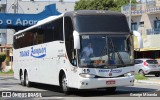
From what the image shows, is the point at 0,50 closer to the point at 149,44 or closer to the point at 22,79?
the point at 149,44

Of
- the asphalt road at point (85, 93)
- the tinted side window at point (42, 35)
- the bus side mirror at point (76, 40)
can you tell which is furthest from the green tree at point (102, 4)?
the bus side mirror at point (76, 40)

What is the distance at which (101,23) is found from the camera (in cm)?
1844

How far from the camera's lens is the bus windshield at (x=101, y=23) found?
1810cm

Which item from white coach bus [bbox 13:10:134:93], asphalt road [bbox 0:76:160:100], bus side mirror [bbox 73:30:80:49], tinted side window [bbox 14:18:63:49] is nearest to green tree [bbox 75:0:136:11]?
tinted side window [bbox 14:18:63:49]

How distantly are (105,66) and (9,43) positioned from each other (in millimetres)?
77053

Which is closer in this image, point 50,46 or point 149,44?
point 50,46

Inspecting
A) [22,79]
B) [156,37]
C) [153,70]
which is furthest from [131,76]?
[156,37]

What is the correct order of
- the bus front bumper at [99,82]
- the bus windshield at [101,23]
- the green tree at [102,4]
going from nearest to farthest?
the bus front bumper at [99,82] → the bus windshield at [101,23] → the green tree at [102,4]

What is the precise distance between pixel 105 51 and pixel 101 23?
1.32 metres

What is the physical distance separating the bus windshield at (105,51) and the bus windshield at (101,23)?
0.34 meters

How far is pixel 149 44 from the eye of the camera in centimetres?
5069

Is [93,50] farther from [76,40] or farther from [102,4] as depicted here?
[102,4]

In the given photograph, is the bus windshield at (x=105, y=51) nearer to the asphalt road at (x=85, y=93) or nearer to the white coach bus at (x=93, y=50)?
the white coach bus at (x=93, y=50)

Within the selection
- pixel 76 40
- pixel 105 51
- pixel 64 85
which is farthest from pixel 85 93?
pixel 76 40
